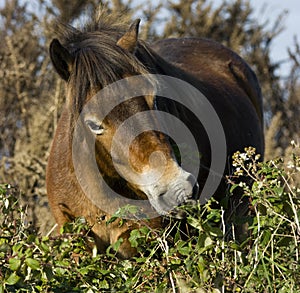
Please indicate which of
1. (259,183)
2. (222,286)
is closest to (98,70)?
Answer: (259,183)

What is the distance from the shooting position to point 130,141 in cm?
337

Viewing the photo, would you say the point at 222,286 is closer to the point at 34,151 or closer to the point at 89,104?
the point at 89,104

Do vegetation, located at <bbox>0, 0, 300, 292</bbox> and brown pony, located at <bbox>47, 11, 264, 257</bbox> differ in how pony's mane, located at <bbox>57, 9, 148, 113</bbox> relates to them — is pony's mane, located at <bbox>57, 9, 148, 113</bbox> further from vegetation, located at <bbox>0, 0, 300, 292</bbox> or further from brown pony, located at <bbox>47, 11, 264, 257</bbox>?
vegetation, located at <bbox>0, 0, 300, 292</bbox>

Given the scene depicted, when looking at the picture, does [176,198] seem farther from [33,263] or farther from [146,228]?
[33,263]

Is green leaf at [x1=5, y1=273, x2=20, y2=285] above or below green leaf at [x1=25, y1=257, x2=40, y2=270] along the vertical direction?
below

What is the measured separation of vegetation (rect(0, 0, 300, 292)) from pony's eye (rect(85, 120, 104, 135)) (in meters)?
0.50

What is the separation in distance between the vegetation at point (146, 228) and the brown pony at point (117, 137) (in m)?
0.19

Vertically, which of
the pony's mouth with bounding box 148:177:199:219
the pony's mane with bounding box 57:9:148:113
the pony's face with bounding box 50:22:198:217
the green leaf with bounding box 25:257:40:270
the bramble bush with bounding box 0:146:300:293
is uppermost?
the pony's mane with bounding box 57:9:148:113

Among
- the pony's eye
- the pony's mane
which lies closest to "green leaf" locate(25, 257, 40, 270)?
the pony's eye

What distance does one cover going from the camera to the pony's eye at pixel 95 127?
11.5 feet

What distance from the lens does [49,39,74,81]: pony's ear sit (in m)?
3.62

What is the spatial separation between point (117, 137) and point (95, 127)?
16 centimetres

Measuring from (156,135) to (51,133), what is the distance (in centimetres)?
440

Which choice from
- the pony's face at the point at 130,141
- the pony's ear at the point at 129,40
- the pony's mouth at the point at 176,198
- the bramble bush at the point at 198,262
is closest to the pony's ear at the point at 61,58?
the pony's face at the point at 130,141
